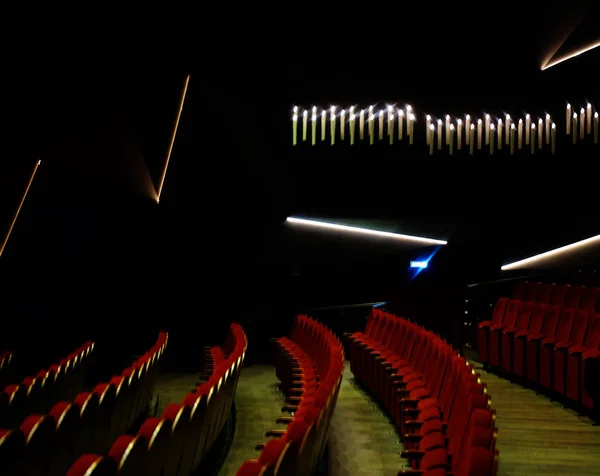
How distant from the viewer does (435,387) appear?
93cm

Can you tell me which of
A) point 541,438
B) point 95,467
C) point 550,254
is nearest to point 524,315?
point 541,438

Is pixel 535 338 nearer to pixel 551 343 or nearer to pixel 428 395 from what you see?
pixel 551 343

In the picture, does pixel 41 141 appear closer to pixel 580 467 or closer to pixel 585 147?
pixel 580 467

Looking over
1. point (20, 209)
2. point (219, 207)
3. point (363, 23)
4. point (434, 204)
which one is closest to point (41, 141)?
point (20, 209)

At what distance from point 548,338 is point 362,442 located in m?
0.51

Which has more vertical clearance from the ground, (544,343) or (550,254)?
(550,254)

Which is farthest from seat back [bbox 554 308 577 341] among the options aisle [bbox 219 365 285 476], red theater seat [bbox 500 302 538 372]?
aisle [bbox 219 365 285 476]

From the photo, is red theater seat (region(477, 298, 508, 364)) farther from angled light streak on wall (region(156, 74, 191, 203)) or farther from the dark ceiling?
angled light streak on wall (region(156, 74, 191, 203))

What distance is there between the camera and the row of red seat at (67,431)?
496mm

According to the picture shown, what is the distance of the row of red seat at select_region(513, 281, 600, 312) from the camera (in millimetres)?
1498

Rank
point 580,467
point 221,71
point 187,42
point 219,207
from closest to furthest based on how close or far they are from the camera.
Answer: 1. point 580,467
2. point 187,42
3. point 221,71
4. point 219,207

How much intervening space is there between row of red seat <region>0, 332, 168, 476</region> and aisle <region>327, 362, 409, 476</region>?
0.93 feet

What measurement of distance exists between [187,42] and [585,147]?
1198 millimetres

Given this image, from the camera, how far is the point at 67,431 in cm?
61
